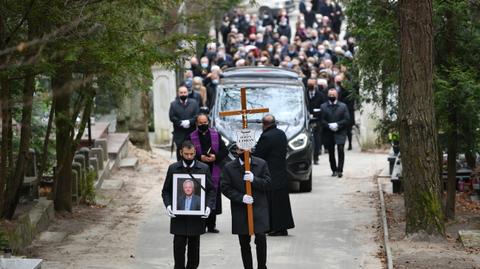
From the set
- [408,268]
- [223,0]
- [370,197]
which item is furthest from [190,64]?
[408,268]

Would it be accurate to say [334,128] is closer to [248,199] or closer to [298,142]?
[298,142]

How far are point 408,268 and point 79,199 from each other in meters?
7.91

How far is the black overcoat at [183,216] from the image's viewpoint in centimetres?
1370

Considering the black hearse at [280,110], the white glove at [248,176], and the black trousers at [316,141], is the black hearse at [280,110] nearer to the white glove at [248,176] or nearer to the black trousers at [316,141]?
the black trousers at [316,141]

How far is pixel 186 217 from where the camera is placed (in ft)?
45.0

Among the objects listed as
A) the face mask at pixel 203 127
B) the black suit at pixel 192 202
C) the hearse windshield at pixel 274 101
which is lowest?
the black suit at pixel 192 202

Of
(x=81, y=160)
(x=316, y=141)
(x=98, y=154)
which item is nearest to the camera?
(x=81, y=160)

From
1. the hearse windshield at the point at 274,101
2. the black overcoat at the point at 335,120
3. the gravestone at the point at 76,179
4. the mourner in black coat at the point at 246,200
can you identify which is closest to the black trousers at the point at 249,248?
the mourner in black coat at the point at 246,200

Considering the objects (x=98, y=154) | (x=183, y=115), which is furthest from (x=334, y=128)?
(x=98, y=154)

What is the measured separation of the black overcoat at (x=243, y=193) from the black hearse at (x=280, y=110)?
7.75m

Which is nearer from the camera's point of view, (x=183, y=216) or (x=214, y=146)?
(x=183, y=216)

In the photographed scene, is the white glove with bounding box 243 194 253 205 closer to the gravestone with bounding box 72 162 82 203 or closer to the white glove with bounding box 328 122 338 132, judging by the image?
the gravestone with bounding box 72 162 82 203

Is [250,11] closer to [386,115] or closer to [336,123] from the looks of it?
[336,123]

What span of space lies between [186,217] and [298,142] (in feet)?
29.9
